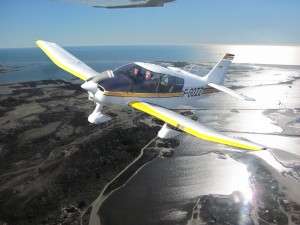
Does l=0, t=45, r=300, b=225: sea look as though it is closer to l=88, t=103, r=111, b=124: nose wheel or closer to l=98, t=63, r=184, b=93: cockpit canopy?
l=88, t=103, r=111, b=124: nose wheel

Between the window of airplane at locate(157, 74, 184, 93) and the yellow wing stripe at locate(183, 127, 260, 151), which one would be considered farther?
the window of airplane at locate(157, 74, 184, 93)


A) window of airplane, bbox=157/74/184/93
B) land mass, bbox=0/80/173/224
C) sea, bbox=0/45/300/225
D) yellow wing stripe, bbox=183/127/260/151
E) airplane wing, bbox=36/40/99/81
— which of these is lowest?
sea, bbox=0/45/300/225

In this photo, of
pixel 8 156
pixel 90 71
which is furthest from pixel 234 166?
pixel 8 156

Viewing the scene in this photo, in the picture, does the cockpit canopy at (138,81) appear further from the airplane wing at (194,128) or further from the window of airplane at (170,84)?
the airplane wing at (194,128)

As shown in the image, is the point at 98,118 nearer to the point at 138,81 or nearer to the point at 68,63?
the point at 138,81

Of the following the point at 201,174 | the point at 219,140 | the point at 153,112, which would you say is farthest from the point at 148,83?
the point at 201,174

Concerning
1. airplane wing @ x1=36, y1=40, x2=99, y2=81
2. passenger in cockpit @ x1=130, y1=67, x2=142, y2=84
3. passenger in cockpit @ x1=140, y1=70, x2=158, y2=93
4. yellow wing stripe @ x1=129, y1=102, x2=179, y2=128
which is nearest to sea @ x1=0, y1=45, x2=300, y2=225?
yellow wing stripe @ x1=129, y1=102, x2=179, y2=128

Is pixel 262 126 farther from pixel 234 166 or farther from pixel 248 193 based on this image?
pixel 248 193
